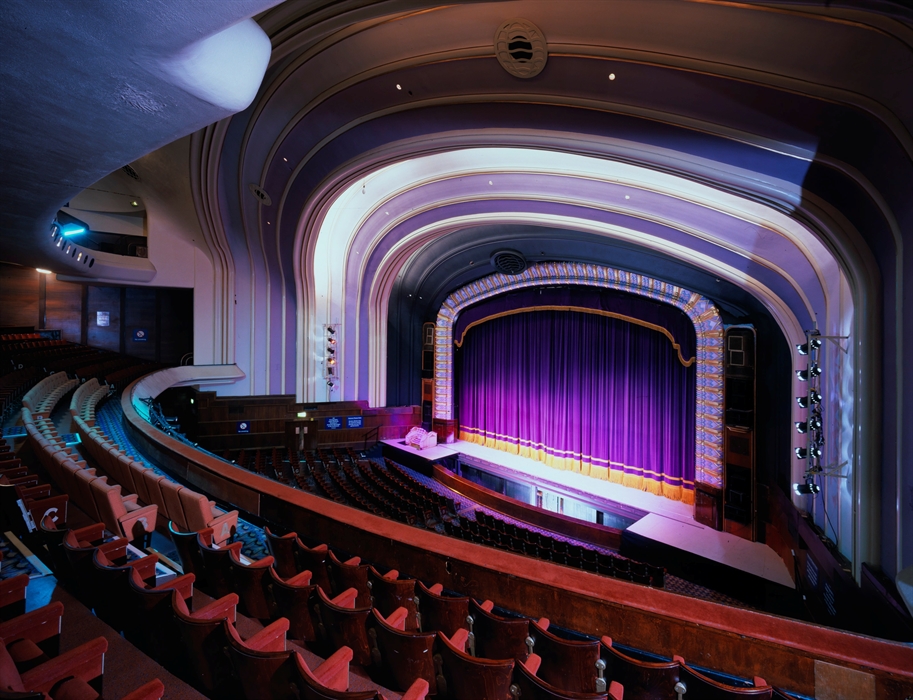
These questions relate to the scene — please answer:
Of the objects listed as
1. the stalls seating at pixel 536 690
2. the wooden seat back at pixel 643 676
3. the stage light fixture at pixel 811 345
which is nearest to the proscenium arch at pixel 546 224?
the stage light fixture at pixel 811 345

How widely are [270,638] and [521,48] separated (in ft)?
13.6

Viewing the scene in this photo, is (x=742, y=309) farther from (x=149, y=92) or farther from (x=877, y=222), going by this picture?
(x=149, y=92)

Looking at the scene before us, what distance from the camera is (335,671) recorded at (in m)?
1.55

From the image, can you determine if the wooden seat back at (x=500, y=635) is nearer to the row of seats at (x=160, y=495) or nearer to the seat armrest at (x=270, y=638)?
the seat armrest at (x=270, y=638)

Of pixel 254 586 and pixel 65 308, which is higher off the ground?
pixel 65 308

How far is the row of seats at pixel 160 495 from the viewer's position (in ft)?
8.82

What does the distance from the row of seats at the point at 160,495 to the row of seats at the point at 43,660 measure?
0.92 meters

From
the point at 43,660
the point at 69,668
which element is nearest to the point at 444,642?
the point at 69,668

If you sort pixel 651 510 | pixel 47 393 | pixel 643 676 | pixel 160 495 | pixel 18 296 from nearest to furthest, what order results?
1. pixel 643 676
2. pixel 160 495
3. pixel 47 393
4. pixel 651 510
5. pixel 18 296

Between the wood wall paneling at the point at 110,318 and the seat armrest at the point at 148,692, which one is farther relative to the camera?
the wood wall paneling at the point at 110,318

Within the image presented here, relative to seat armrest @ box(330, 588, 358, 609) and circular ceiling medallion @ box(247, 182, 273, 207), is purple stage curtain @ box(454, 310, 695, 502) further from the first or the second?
seat armrest @ box(330, 588, 358, 609)

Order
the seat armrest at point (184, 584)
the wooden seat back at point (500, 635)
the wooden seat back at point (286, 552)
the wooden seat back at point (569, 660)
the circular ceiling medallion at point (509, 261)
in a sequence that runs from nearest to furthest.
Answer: the wooden seat back at point (569, 660), the wooden seat back at point (500, 635), the seat armrest at point (184, 584), the wooden seat back at point (286, 552), the circular ceiling medallion at point (509, 261)

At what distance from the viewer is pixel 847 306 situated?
4.31m

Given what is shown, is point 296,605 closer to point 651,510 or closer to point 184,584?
point 184,584
